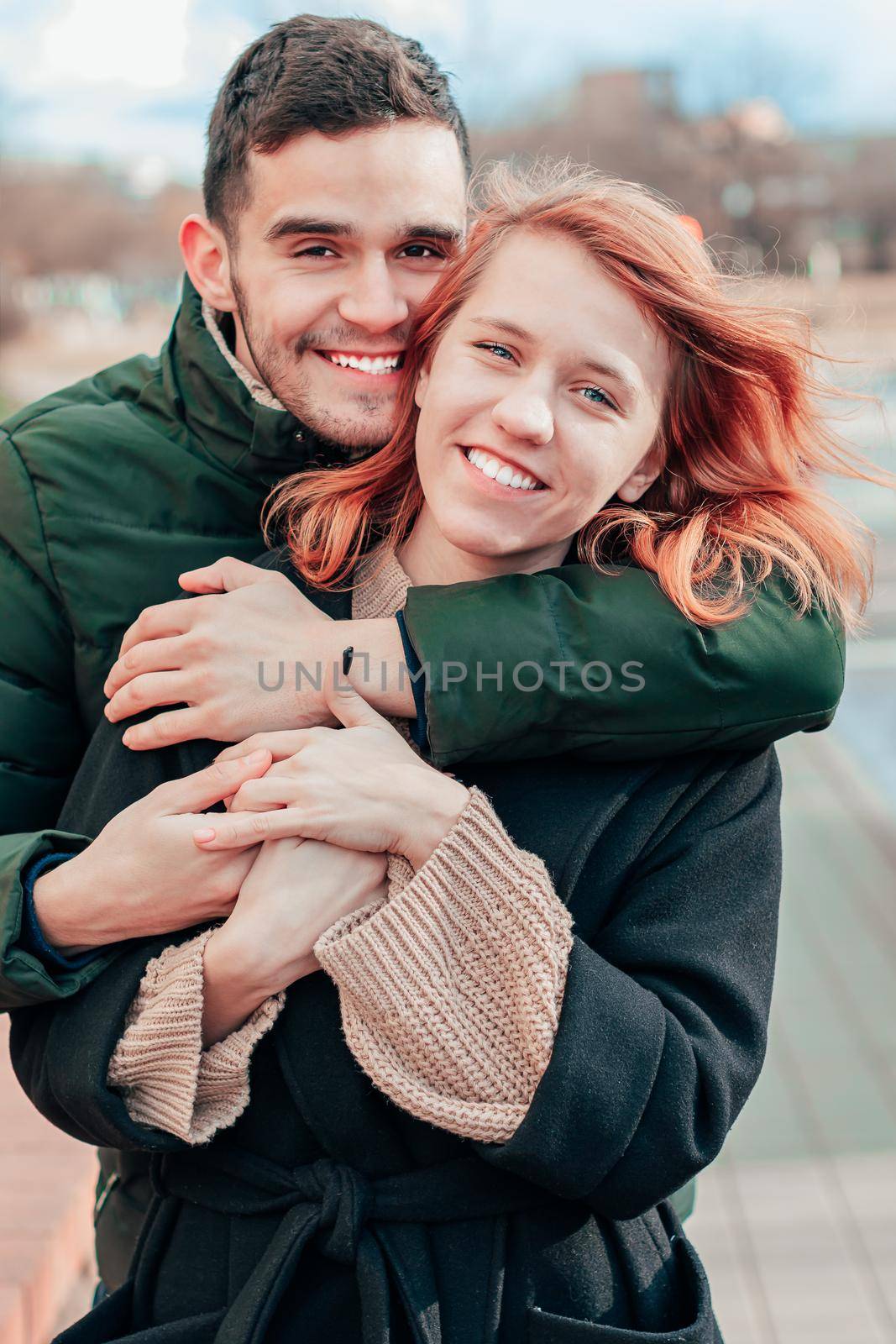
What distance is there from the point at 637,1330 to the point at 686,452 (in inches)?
42.3

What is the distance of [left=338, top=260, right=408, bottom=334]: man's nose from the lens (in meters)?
1.78

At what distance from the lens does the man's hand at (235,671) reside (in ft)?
4.80

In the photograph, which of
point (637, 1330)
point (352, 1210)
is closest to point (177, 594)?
point (352, 1210)

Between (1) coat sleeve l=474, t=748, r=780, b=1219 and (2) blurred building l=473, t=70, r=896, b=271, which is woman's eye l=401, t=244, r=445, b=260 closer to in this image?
(1) coat sleeve l=474, t=748, r=780, b=1219

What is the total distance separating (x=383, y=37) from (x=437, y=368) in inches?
25.8


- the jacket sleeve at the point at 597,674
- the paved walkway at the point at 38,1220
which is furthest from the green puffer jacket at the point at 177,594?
the paved walkway at the point at 38,1220

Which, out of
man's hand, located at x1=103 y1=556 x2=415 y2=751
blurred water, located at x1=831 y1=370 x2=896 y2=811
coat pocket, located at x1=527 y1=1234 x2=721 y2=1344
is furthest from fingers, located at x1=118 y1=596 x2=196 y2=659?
blurred water, located at x1=831 y1=370 x2=896 y2=811

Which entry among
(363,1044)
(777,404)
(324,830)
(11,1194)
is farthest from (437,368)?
(11,1194)

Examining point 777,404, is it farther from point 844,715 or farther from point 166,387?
point 844,715

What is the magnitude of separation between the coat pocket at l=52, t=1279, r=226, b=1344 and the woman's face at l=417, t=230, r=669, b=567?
0.95 m

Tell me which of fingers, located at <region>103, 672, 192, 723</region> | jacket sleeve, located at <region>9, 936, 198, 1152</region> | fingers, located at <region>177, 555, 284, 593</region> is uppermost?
fingers, located at <region>177, 555, 284, 593</region>

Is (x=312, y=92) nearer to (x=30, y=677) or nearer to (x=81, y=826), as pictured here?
(x=30, y=677)

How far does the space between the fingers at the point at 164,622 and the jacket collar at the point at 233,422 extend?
34 cm

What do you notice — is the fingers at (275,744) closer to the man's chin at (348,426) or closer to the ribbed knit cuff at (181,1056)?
the ribbed knit cuff at (181,1056)
